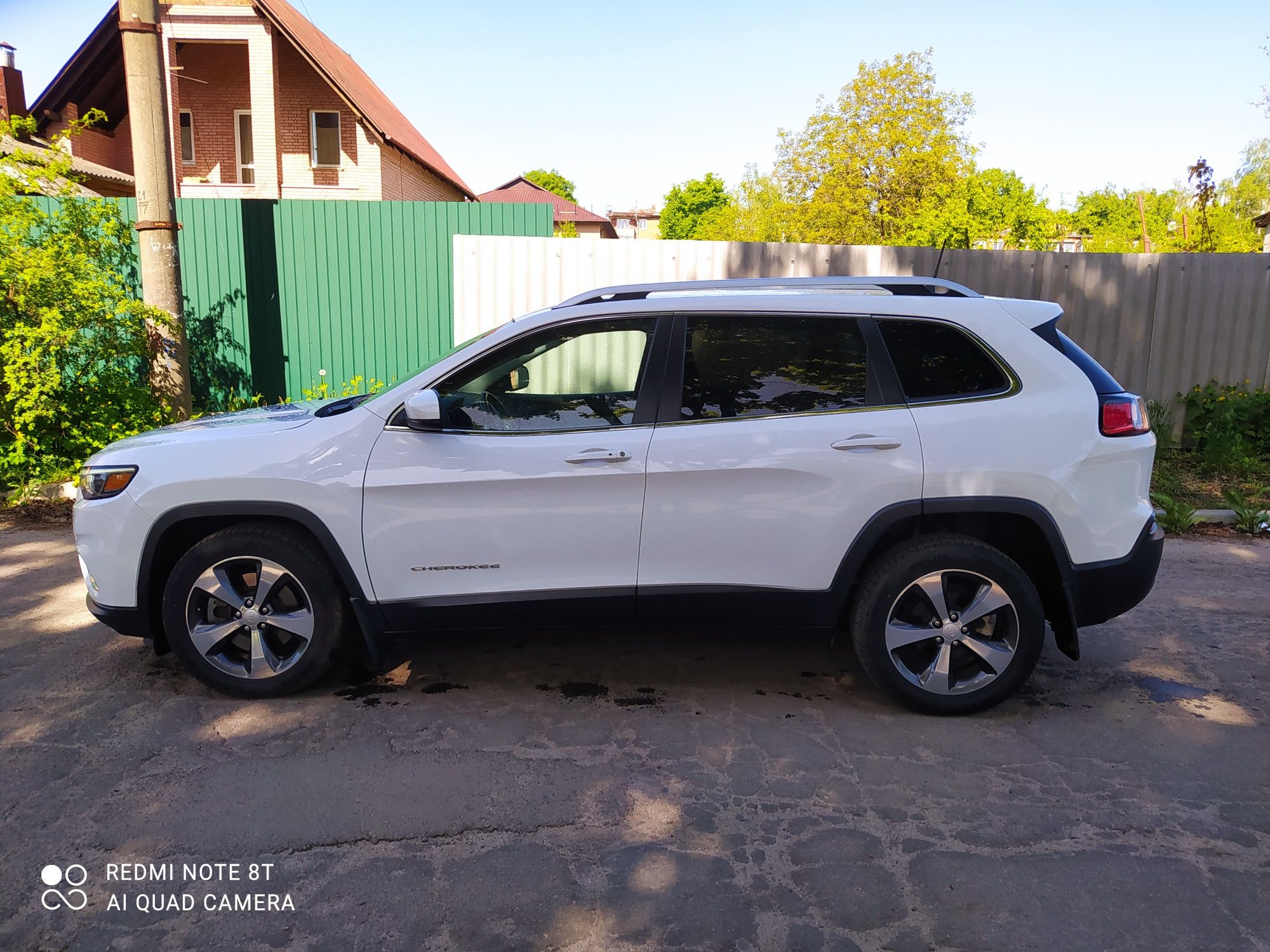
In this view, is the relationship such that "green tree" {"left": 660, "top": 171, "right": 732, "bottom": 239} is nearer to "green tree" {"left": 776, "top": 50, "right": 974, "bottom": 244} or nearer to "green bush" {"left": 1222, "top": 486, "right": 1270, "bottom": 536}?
"green tree" {"left": 776, "top": 50, "right": 974, "bottom": 244}

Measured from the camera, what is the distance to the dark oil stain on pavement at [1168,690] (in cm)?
423

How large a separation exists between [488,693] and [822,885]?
74.3 inches

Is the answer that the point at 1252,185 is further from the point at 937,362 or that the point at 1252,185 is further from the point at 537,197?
the point at 937,362

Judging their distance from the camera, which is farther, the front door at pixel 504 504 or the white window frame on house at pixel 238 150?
the white window frame on house at pixel 238 150

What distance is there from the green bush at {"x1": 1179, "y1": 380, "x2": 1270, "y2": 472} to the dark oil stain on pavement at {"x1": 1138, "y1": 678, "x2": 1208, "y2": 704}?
19.6 feet

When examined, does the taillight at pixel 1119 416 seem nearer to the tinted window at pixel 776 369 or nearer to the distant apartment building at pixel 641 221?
the tinted window at pixel 776 369

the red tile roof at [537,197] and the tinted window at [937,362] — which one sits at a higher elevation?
the red tile roof at [537,197]

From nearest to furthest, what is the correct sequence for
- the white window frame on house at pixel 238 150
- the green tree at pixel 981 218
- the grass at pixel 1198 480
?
the grass at pixel 1198 480
the white window frame on house at pixel 238 150
the green tree at pixel 981 218

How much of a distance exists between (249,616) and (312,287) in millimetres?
6649

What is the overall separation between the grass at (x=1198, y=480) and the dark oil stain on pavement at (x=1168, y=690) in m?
4.35

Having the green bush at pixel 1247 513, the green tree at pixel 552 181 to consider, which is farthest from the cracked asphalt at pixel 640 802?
the green tree at pixel 552 181

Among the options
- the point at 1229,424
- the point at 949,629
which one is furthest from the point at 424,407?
the point at 1229,424

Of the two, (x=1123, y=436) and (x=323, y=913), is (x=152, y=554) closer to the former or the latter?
(x=323, y=913)

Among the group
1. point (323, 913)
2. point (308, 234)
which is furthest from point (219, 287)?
point (323, 913)
